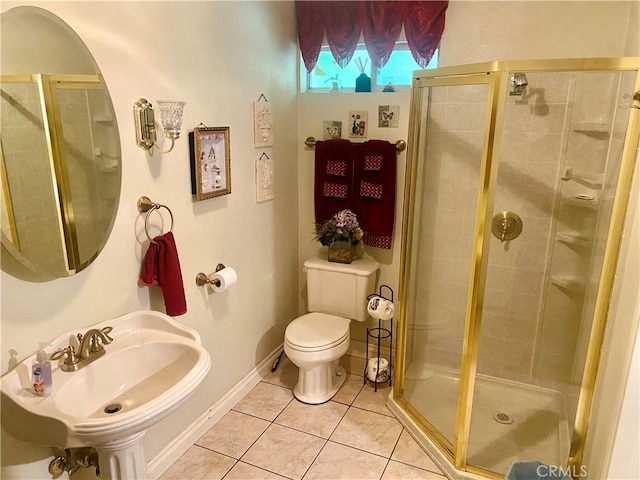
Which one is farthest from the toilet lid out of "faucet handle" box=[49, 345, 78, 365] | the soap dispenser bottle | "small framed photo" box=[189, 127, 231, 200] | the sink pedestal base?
the soap dispenser bottle

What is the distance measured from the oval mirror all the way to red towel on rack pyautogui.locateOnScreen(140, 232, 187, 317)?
0.23 meters

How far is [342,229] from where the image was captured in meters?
2.90

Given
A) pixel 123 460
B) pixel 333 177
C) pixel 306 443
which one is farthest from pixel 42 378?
pixel 333 177

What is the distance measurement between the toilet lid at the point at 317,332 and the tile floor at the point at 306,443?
399 millimetres

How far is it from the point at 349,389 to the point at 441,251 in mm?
1072

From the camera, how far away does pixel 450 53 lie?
267 centimetres

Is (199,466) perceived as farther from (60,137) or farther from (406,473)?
(60,137)

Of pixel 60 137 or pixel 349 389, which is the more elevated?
pixel 60 137

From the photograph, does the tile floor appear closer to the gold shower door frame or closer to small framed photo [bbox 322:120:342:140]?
the gold shower door frame

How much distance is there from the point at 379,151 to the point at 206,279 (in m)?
1.30

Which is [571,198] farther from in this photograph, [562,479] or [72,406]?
[72,406]

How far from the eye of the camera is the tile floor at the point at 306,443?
87.6 inches

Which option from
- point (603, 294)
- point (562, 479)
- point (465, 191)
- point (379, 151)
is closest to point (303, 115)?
point (379, 151)

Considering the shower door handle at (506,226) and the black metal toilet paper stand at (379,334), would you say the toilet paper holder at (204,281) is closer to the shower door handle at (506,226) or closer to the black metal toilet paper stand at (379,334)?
the black metal toilet paper stand at (379,334)
